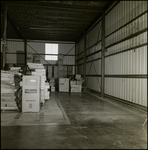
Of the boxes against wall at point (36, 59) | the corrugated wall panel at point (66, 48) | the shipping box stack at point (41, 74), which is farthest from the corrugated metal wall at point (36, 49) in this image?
the shipping box stack at point (41, 74)

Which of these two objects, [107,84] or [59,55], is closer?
[107,84]

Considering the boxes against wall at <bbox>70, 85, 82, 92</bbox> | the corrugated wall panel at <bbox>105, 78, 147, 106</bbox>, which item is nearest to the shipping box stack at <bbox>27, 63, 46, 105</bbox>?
the corrugated wall panel at <bbox>105, 78, 147, 106</bbox>

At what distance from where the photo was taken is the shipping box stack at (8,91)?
19.3 ft

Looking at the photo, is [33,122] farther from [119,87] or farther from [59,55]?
[59,55]

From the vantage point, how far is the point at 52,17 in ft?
40.4

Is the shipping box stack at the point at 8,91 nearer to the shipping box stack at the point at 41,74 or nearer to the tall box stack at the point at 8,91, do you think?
the tall box stack at the point at 8,91

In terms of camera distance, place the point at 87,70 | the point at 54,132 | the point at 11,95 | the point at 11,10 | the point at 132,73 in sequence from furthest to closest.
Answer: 1. the point at 87,70
2. the point at 11,10
3. the point at 132,73
4. the point at 11,95
5. the point at 54,132

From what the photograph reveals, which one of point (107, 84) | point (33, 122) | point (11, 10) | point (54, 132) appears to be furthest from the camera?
point (11, 10)

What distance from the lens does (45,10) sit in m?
10.9

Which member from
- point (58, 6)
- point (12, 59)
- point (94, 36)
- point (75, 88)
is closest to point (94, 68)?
point (75, 88)

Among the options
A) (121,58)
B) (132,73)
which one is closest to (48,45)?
(121,58)

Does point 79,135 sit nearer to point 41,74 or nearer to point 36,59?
point 41,74

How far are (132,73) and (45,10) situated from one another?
23.1ft

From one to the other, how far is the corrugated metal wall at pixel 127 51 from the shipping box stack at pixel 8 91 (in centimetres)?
499
